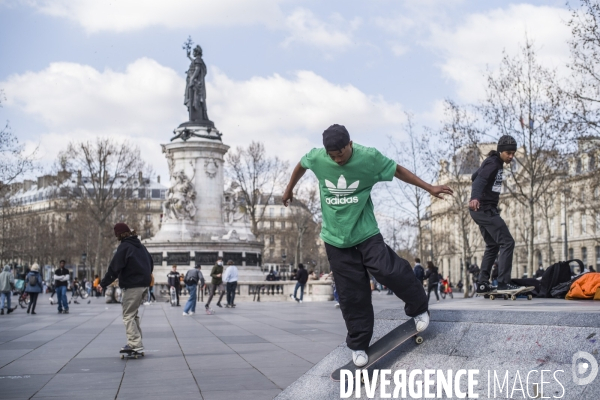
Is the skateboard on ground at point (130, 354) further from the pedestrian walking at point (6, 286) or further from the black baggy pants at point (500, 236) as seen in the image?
the pedestrian walking at point (6, 286)

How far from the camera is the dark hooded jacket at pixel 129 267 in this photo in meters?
10.6

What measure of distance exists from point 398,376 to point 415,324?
0.45 m

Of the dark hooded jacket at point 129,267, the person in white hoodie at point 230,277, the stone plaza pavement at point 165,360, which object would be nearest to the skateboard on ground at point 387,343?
the stone plaza pavement at point 165,360

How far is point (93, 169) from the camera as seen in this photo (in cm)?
5441

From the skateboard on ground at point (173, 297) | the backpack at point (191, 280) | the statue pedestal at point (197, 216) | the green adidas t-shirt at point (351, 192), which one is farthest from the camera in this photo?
the statue pedestal at point (197, 216)

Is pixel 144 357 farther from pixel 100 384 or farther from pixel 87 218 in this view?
pixel 87 218

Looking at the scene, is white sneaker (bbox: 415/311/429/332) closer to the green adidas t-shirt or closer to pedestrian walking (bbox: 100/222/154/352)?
the green adidas t-shirt

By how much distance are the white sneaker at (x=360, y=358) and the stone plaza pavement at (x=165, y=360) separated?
151cm

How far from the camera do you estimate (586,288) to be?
8.44m

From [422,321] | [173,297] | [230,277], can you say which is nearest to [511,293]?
[422,321]

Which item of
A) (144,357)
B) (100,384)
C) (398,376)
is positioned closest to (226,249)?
(144,357)

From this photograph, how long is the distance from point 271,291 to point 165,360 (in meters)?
27.3

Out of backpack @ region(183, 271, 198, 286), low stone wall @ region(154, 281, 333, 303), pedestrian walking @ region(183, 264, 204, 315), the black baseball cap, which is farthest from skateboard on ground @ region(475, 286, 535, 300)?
low stone wall @ region(154, 281, 333, 303)
